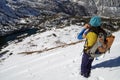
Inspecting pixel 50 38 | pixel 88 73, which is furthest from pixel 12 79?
pixel 50 38

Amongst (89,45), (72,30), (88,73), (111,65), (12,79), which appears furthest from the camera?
(72,30)

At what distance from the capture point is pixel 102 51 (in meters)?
9.63

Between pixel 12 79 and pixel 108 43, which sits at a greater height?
pixel 108 43

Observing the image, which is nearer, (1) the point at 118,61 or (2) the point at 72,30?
(1) the point at 118,61

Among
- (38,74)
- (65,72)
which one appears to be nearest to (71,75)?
(65,72)

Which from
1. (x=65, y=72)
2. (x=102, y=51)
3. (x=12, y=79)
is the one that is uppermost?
(x=102, y=51)

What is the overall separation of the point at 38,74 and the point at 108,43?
4495mm

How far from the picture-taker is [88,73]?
1006cm

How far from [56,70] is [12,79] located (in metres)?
2.70

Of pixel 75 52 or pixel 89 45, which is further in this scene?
pixel 75 52

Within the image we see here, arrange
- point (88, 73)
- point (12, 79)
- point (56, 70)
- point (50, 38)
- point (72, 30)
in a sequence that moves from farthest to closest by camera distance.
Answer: point (72, 30) → point (50, 38) → point (12, 79) → point (56, 70) → point (88, 73)

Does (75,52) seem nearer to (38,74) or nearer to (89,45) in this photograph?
(38,74)

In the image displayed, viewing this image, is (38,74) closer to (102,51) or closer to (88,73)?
(88,73)

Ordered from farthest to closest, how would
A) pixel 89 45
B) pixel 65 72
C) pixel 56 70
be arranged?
1. pixel 56 70
2. pixel 65 72
3. pixel 89 45
